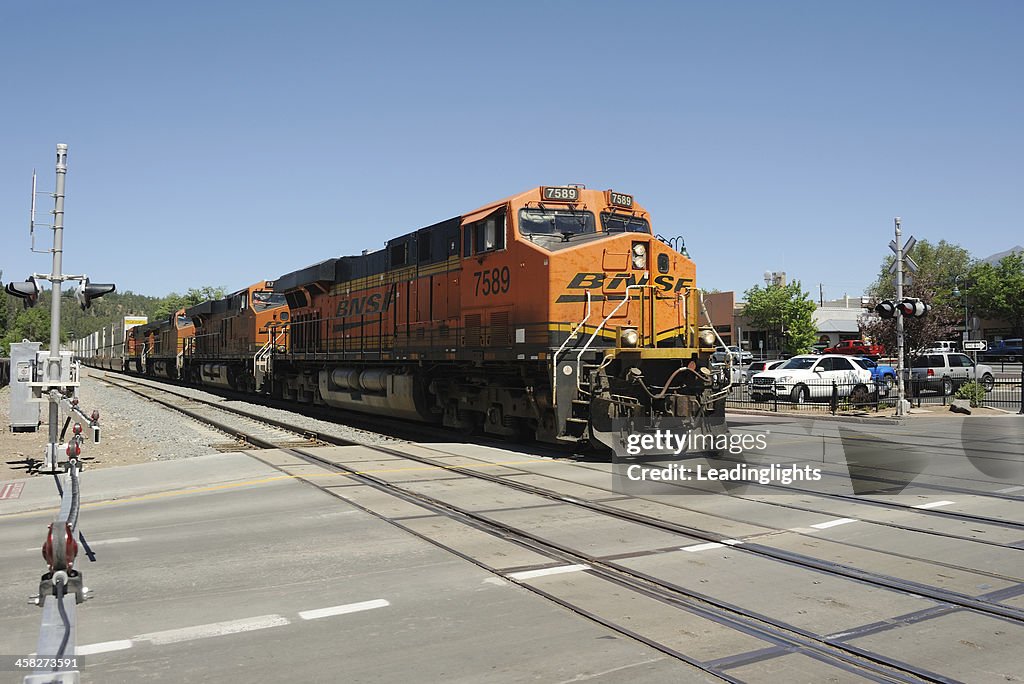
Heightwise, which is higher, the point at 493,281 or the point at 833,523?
the point at 493,281

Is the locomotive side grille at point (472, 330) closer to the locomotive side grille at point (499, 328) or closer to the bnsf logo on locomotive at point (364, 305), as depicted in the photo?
the locomotive side grille at point (499, 328)

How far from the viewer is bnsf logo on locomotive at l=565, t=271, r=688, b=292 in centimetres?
1327

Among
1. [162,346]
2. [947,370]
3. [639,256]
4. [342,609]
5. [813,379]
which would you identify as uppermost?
[639,256]

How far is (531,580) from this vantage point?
20.6ft

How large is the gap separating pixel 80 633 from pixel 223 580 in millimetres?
1342

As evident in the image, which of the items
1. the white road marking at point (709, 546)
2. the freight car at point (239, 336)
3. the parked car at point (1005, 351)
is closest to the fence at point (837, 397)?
the freight car at point (239, 336)

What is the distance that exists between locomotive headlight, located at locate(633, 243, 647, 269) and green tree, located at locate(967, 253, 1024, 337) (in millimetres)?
69873

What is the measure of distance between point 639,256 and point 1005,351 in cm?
6528

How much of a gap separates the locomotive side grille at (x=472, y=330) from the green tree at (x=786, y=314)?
46.1 metres

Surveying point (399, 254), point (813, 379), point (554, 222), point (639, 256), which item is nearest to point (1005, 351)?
point (813, 379)

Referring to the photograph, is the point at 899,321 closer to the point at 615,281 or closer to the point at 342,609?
the point at 615,281

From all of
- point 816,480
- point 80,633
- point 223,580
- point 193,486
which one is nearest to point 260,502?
point 193,486

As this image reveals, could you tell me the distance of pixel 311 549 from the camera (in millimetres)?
7387

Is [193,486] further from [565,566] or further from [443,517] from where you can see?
[565,566]
